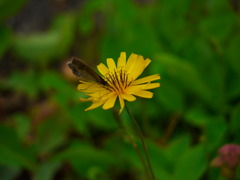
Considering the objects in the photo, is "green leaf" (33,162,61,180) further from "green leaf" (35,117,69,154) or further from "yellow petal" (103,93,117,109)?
"yellow petal" (103,93,117,109)

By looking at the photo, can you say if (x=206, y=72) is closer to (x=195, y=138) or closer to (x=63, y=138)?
(x=195, y=138)

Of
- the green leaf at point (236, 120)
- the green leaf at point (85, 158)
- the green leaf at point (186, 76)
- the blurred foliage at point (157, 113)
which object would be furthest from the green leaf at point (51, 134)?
the green leaf at point (236, 120)

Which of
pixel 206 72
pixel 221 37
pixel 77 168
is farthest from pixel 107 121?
pixel 221 37

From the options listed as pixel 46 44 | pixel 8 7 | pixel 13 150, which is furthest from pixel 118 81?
pixel 46 44

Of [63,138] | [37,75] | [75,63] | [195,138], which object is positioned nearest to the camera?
[75,63]

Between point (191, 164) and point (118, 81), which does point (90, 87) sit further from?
point (191, 164)

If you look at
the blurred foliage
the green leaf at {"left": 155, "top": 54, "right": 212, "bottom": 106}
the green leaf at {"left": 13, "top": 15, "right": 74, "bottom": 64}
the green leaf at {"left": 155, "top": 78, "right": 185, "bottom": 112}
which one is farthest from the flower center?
the green leaf at {"left": 13, "top": 15, "right": 74, "bottom": 64}
